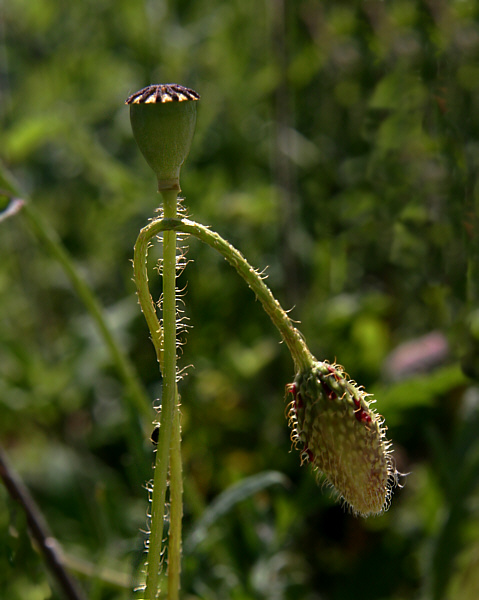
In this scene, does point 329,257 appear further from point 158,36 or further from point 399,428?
point 158,36

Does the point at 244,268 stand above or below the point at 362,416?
above

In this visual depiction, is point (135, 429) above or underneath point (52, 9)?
underneath

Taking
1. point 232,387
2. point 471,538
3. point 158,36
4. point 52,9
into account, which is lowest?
point 471,538

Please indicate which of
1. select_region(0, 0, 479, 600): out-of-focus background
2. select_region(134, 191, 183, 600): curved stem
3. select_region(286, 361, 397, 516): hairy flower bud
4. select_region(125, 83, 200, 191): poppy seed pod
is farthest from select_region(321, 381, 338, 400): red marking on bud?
select_region(0, 0, 479, 600): out-of-focus background

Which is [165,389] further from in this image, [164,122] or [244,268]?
[164,122]

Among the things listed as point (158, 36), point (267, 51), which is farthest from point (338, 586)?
point (267, 51)

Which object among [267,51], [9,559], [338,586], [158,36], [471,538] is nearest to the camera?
[9,559]

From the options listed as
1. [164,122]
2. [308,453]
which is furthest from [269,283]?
[164,122]
